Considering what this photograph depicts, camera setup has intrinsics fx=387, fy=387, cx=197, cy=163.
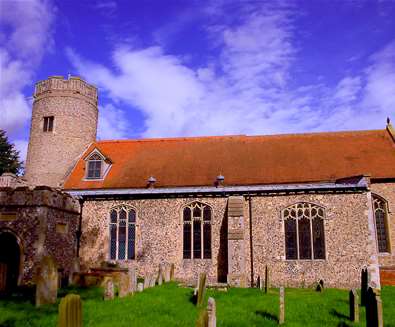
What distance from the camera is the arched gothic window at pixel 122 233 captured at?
18.5m

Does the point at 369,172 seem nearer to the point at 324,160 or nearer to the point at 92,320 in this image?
the point at 324,160

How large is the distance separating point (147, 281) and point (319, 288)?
6.89 meters

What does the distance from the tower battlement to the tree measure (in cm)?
1069

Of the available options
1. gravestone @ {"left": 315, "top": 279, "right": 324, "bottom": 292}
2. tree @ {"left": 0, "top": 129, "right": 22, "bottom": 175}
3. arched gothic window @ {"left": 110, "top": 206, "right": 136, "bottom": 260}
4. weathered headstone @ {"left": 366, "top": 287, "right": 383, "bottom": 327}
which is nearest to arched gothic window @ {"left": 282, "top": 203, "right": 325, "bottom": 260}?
gravestone @ {"left": 315, "top": 279, "right": 324, "bottom": 292}

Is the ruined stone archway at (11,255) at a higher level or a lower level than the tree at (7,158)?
lower

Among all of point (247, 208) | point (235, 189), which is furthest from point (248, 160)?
point (247, 208)

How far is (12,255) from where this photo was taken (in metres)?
16.1

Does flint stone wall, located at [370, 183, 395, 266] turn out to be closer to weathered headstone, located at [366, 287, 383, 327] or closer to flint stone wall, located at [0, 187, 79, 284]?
weathered headstone, located at [366, 287, 383, 327]

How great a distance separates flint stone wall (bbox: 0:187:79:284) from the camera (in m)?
15.3

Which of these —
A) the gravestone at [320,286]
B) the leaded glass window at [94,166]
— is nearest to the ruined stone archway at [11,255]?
the leaded glass window at [94,166]

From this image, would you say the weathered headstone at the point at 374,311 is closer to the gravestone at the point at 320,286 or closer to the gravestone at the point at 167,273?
the gravestone at the point at 320,286

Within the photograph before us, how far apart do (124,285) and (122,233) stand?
272 inches

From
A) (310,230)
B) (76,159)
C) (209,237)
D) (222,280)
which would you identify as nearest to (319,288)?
(310,230)

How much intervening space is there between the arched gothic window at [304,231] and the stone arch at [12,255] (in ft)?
36.6
